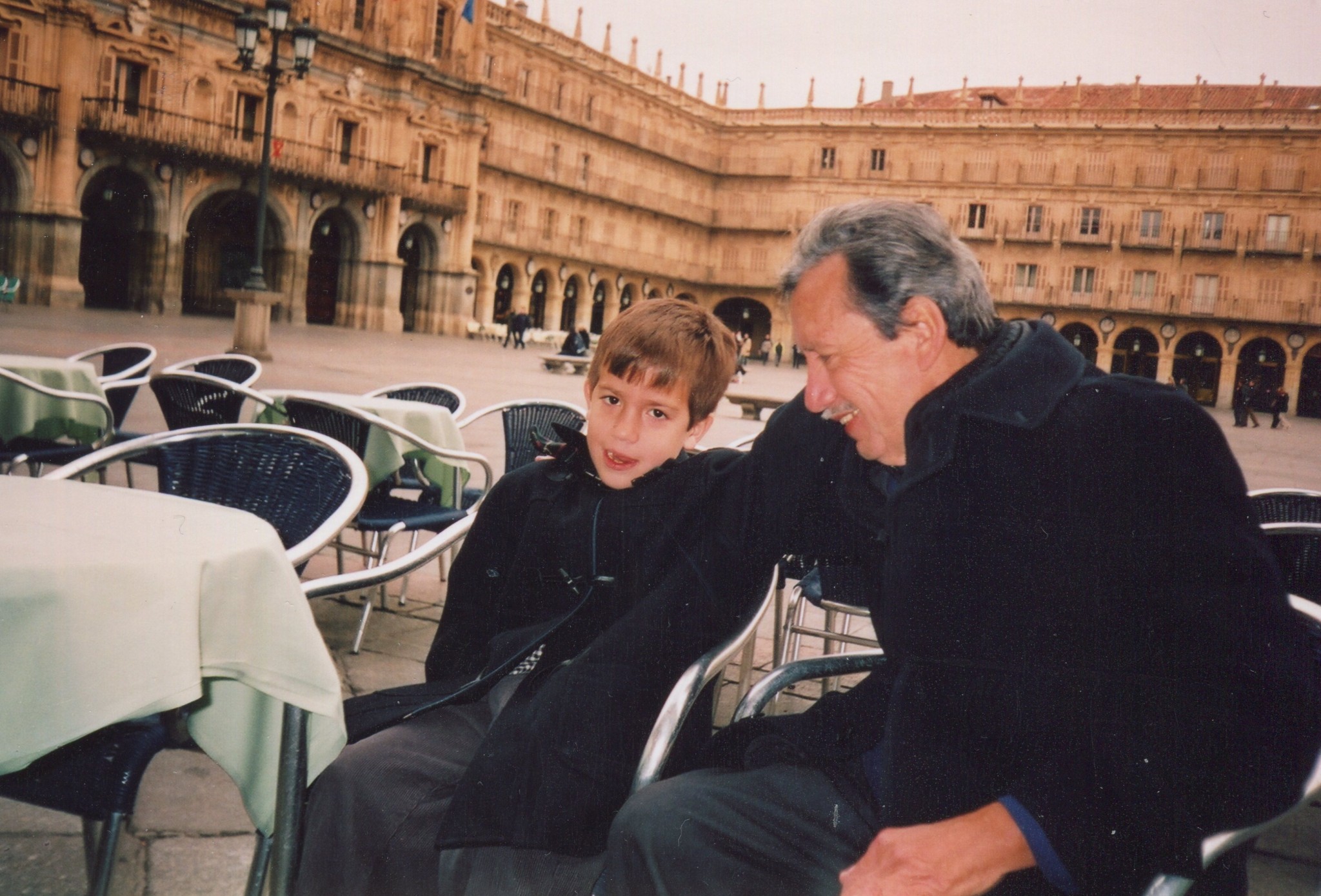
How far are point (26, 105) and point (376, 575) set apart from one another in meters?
24.0

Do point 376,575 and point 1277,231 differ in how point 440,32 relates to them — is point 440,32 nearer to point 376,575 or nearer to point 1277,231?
point 1277,231

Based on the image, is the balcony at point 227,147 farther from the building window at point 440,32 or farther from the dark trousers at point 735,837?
the dark trousers at point 735,837

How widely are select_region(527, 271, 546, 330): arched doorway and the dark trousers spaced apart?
39.2 m

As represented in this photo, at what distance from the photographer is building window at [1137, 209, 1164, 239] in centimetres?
3966

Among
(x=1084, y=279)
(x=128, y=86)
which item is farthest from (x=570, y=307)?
(x=128, y=86)

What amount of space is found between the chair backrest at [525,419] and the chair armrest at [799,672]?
2.48 m

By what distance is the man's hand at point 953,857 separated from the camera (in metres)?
1.15

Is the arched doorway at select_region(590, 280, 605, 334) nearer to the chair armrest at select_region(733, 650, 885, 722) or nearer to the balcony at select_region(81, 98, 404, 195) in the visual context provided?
the balcony at select_region(81, 98, 404, 195)

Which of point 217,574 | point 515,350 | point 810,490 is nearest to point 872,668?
point 810,490

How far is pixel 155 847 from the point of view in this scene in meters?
1.97

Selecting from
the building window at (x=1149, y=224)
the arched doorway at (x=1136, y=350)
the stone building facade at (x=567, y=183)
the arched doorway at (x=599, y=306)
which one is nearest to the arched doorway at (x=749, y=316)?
the stone building facade at (x=567, y=183)

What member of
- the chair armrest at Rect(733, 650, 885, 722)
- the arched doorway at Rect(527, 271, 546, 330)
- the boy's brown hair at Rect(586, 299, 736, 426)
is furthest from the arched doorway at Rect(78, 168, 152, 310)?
the chair armrest at Rect(733, 650, 885, 722)

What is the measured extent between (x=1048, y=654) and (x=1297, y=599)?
18.7 inches

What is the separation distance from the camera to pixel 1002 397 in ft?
4.10
